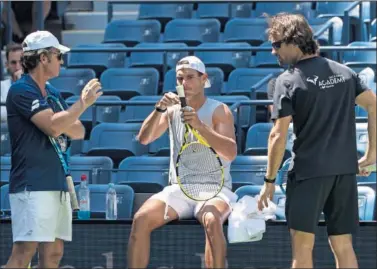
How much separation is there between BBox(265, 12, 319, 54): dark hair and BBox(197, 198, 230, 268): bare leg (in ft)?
4.53

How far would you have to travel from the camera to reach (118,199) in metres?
9.57

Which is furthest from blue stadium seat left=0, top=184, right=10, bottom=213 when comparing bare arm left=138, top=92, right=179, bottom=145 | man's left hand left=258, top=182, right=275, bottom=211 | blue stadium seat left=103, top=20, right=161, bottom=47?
blue stadium seat left=103, top=20, right=161, bottom=47

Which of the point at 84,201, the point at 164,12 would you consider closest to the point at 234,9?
the point at 164,12

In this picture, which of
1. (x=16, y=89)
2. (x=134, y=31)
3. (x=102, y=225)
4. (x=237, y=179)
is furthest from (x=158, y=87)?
(x=16, y=89)

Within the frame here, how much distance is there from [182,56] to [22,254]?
17.7 feet

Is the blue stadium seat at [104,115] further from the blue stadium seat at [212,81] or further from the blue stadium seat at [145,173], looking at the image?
the blue stadium seat at [145,173]

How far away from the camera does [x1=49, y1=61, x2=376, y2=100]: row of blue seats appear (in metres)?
11.7

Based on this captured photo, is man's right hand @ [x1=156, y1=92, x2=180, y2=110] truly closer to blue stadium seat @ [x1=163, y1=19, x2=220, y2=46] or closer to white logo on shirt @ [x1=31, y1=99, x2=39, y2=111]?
white logo on shirt @ [x1=31, y1=99, x2=39, y2=111]

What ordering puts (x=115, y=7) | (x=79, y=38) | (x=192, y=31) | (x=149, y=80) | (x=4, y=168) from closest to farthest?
(x=4, y=168), (x=149, y=80), (x=192, y=31), (x=79, y=38), (x=115, y=7)

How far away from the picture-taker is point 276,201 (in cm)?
938

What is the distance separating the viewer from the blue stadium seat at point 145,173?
32.8 ft

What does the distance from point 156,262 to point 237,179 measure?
1.48 m

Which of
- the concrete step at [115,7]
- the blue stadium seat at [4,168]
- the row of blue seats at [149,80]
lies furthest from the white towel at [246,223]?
the concrete step at [115,7]

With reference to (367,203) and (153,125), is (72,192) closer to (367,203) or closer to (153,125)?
(153,125)
